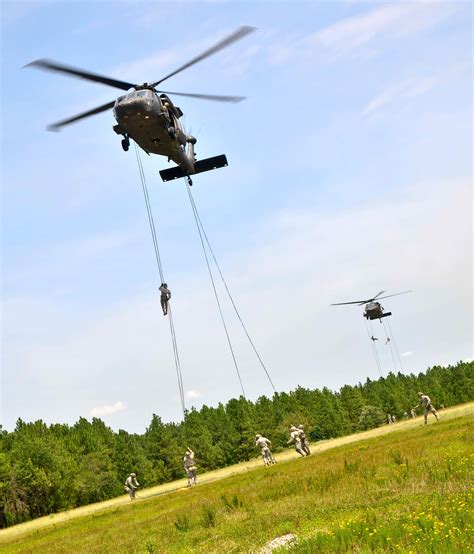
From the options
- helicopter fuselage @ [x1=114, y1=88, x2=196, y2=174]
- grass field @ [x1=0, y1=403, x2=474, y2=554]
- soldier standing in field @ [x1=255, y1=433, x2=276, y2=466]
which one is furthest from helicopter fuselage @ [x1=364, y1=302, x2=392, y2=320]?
helicopter fuselage @ [x1=114, y1=88, x2=196, y2=174]

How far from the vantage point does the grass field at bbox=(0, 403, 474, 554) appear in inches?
368

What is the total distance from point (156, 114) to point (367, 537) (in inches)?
543

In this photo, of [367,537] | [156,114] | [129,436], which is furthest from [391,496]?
[129,436]

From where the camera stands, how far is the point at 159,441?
9206 centimetres

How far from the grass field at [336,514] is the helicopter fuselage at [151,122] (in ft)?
37.4

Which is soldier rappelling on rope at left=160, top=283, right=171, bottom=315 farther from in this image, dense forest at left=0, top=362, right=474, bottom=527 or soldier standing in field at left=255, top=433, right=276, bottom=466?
dense forest at left=0, top=362, right=474, bottom=527

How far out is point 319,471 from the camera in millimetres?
18688

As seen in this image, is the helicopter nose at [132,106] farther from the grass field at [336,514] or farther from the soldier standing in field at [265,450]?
the soldier standing in field at [265,450]

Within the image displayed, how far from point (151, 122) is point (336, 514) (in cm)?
1270

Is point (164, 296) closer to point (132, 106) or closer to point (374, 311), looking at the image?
point (132, 106)

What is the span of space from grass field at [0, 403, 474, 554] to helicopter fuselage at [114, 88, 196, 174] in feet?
37.4

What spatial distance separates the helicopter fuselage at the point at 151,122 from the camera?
18.2 metres

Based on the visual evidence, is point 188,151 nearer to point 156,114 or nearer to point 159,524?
point 156,114

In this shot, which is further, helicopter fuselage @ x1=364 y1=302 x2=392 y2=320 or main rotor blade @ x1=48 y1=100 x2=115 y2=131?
helicopter fuselage @ x1=364 y1=302 x2=392 y2=320
